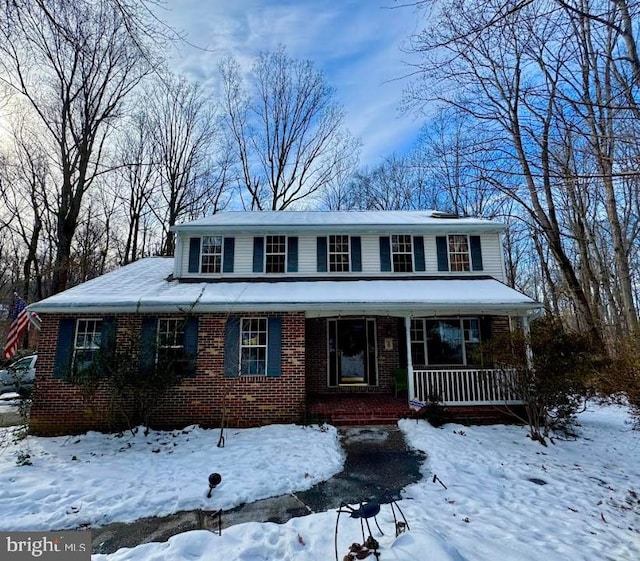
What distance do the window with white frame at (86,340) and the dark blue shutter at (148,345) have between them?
112 centimetres

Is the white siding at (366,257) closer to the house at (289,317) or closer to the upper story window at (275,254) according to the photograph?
the house at (289,317)

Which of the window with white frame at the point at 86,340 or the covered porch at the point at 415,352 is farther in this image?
the covered porch at the point at 415,352

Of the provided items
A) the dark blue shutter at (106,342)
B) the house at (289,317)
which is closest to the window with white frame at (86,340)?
the house at (289,317)

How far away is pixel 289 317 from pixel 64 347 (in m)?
5.68

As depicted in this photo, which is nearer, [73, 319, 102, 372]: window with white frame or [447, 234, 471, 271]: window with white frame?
[73, 319, 102, 372]: window with white frame

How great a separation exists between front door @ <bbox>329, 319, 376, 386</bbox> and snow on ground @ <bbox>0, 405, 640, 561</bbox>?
114 inches

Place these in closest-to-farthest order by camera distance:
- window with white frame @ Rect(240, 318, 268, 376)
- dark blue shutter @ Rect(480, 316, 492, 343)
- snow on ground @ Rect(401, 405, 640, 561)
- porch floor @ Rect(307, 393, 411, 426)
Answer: snow on ground @ Rect(401, 405, 640, 561) < porch floor @ Rect(307, 393, 411, 426) < window with white frame @ Rect(240, 318, 268, 376) < dark blue shutter @ Rect(480, 316, 492, 343)

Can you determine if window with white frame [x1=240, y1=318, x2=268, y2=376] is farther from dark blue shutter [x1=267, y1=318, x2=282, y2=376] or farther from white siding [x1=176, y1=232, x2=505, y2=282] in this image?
white siding [x1=176, y1=232, x2=505, y2=282]

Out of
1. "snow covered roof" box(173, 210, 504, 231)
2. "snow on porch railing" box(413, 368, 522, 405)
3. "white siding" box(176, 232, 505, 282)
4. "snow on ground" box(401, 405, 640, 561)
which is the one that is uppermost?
"snow covered roof" box(173, 210, 504, 231)

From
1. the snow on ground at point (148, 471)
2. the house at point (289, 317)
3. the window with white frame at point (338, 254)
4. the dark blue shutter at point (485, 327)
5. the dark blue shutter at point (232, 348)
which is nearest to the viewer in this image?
the snow on ground at point (148, 471)

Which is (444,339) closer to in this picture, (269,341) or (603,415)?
(603,415)

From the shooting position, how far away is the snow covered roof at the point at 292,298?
8.25 m

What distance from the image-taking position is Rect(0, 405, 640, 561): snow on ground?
339 cm

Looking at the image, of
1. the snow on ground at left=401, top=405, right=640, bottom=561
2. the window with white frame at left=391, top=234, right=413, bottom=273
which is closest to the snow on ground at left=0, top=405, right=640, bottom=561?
the snow on ground at left=401, top=405, right=640, bottom=561
